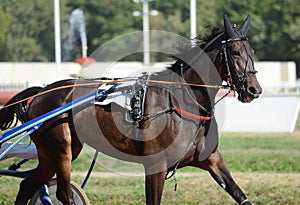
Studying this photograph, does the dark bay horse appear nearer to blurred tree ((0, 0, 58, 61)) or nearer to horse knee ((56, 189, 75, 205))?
horse knee ((56, 189, 75, 205))

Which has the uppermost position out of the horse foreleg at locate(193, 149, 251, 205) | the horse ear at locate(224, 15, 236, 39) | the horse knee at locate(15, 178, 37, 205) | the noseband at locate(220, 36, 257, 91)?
the horse ear at locate(224, 15, 236, 39)

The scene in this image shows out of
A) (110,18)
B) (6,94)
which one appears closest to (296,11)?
(110,18)

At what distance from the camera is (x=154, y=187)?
6406 millimetres

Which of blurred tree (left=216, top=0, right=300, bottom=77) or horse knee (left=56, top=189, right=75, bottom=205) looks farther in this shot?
blurred tree (left=216, top=0, right=300, bottom=77)

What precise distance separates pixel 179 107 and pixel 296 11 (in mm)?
51683

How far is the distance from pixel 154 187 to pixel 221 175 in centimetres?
93

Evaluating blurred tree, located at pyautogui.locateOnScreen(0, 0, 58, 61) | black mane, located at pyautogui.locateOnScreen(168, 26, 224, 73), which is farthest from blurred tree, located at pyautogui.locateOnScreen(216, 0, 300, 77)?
black mane, located at pyautogui.locateOnScreen(168, 26, 224, 73)

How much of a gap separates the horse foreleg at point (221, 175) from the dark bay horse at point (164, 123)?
0.01 meters

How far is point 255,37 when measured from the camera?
57.6 metres

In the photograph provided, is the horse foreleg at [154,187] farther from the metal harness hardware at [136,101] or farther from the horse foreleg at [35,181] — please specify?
the horse foreleg at [35,181]

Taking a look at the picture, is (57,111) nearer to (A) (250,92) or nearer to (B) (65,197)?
(B) (65,197)

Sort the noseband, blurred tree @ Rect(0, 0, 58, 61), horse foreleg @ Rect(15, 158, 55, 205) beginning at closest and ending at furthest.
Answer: the noseband, horse foreleg @ Rect(15, 158, 55, 205), blurred tree @ Rect(0, 0, 58, 61)

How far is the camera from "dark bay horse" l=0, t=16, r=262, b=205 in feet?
21.2

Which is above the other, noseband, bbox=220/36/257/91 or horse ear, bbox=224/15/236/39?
horse ear, bbox=224/15/236/39
